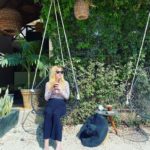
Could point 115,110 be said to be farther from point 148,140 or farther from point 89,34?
point 89,34

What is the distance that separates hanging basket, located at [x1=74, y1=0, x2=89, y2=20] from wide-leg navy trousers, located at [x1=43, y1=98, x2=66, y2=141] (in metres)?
1.60

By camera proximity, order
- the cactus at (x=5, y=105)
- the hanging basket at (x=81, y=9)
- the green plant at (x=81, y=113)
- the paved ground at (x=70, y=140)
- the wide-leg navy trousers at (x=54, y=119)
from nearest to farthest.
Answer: the wide-leg navy trousers at (x=54, y=119) < the paved ground at (x=70, y=140) < the cactus at (x=5, y=105) < the hanging basket at (x=81, y=9) < the green plant at (x=81, y=113)

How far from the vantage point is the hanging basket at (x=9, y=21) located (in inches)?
354

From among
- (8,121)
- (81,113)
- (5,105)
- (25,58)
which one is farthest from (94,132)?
(25,58)

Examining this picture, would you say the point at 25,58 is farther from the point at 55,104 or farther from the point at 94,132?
the point at 94,132

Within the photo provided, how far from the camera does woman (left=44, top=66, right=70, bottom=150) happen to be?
6.34 metres

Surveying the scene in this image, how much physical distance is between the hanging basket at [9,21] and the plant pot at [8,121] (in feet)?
7.68

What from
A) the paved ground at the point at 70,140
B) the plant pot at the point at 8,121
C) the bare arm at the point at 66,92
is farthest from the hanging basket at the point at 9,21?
the bare arm at the point at 66,92

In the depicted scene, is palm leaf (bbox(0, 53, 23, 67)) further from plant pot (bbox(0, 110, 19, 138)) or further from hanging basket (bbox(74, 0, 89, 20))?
hanging basket (bbox(74, 0, 89, 20))

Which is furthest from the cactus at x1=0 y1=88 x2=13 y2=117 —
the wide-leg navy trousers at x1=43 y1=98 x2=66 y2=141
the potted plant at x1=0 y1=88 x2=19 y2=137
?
the wide-leg navy trousers at x1=43 y1=98 x2=66 y2=141

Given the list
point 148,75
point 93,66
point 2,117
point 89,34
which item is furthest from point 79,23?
point 2,117

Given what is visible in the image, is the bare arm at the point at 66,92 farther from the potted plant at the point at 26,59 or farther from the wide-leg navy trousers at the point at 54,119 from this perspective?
the potted plant at the point at 26,59

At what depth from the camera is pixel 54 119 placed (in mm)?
6391

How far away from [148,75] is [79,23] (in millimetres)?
1543
